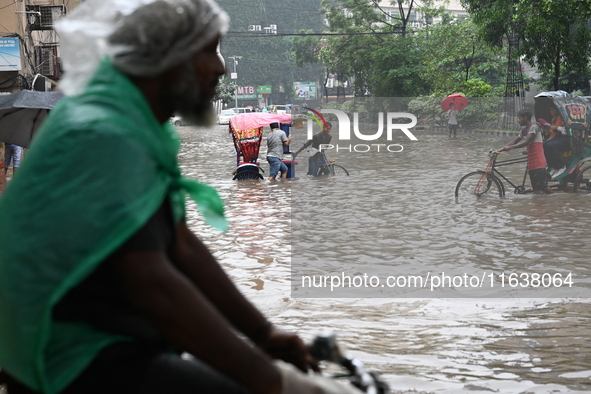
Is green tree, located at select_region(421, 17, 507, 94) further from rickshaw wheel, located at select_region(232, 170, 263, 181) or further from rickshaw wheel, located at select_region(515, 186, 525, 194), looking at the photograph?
rickshaw wheel, located at select_region(515, 186, 525, 194)

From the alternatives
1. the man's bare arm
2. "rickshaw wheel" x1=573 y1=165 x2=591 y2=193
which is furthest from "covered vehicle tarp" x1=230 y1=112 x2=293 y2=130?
the man's bare arm

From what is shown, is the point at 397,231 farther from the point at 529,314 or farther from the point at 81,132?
the point at 81,132

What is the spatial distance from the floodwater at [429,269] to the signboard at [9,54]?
34.3 ft

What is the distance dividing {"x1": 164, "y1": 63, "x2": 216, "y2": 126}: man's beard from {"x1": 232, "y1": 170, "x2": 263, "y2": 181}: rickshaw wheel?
49.7 ft

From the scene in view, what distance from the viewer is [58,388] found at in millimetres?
1303

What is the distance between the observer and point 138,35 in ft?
4.42

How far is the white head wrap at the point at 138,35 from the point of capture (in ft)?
4.43

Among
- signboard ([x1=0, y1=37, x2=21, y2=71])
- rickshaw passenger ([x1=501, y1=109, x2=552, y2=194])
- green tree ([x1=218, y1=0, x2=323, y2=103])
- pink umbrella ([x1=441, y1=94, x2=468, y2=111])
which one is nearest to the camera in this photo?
rickshaw passenger ([x1=501, y1=109, x2=552, y2=194])

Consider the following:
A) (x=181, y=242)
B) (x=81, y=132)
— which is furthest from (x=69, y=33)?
(x=181, y=242)

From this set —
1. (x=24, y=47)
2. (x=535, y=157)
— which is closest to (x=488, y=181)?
(x=535, y=157)

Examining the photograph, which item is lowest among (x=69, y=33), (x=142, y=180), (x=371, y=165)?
(x=371, y=165)

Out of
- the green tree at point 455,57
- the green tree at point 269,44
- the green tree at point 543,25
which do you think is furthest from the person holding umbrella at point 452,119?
the green tree at point 269,44

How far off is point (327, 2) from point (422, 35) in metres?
7.68

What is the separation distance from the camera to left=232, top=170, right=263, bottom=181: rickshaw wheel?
16.6 meters
